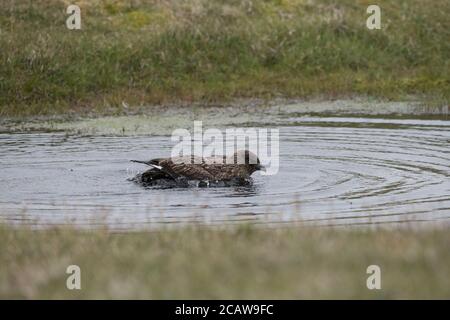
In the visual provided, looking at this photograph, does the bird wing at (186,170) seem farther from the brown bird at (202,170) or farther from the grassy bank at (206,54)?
the grassy bank at (206,54)

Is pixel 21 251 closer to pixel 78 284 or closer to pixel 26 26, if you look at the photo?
pixel 78 284

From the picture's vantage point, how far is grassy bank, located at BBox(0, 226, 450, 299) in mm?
6664

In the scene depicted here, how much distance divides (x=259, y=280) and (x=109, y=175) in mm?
8342

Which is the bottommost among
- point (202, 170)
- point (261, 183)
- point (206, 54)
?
point (261, 183)

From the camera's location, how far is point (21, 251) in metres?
8.56

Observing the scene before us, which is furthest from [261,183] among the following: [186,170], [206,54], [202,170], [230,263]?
[206,54]

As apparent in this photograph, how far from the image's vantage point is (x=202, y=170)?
13.8 meters

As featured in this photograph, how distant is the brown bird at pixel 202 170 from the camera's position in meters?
13.8

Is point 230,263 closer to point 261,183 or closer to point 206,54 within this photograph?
point 261,183

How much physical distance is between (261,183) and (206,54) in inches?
470

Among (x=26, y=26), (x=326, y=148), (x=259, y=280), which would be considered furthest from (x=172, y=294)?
(x=26, y=26)

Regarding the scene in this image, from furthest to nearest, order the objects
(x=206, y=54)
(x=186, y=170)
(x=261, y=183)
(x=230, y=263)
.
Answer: (x=206, y=54), (x=261, y=183), (x=186, y=170), (x=230, y=263)

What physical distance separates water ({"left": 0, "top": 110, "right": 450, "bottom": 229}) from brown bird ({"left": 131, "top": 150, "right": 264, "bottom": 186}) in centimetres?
24

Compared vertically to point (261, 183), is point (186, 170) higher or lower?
higher
